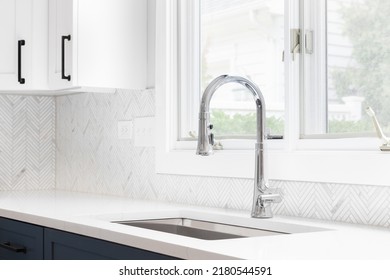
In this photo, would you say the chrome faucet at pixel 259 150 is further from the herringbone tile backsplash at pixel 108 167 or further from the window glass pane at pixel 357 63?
the window glass pane at pixel 357 63

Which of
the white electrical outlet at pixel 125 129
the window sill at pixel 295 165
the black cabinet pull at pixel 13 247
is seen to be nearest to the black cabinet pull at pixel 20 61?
the white electrical outlet at pixel 125 129

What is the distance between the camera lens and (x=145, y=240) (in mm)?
1631

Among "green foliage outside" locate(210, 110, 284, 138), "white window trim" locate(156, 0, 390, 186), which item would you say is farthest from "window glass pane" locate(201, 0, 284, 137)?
"white window trim" locate(156, 0, 390, 186)

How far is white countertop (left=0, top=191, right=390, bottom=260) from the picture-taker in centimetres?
144

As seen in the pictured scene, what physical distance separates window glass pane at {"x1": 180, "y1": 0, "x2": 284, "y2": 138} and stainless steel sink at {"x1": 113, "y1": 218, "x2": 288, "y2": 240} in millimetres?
393

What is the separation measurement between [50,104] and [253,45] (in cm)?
151

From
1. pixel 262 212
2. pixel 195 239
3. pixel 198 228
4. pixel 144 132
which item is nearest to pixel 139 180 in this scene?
pixel 144 132

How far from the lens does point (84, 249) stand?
1.92 metres

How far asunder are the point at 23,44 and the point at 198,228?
131cm

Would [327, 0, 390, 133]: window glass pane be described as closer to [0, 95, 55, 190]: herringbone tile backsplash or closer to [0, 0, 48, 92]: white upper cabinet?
[0, 0, 48, 92]: white upper cabinet

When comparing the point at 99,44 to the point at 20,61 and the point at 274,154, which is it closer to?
the point at 20,61

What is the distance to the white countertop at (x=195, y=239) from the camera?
1.44 metres

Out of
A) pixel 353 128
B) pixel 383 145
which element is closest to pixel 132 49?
pixel 353 128

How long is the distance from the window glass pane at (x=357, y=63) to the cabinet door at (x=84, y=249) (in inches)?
31.7
